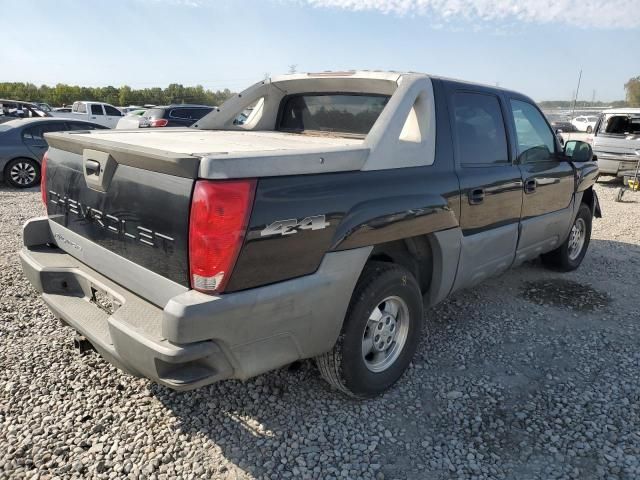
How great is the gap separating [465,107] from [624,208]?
7607mm

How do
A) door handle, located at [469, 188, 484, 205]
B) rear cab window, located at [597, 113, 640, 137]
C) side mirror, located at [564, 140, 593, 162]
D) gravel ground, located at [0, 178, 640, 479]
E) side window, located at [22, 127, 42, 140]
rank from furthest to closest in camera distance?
rear cab window, located at [597, 113, 640, 137], side window, located at [22, 127, 42, 140], side mirror, located at [564, 140, 593, 162], door handle, located at [469, 188, 484, 205], gravel ground, located at [0, 178, 640, 479]

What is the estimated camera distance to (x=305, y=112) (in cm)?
394

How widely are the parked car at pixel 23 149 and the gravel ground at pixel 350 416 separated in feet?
23.5

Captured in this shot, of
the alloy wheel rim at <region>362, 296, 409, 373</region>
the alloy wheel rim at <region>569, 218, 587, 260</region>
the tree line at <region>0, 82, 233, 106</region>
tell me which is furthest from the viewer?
the tree line at <region>0, 82, 233, 106</region>

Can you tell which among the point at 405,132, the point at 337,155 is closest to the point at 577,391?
the point at 405,132

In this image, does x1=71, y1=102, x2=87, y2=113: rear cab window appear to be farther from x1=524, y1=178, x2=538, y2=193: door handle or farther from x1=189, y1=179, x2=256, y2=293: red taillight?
x1=189, y1=179, x2=256, y2=293: red taillight

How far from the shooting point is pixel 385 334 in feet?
9.73

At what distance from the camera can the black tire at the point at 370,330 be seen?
264 cm

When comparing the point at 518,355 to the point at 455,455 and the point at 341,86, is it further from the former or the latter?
the point at 341,86

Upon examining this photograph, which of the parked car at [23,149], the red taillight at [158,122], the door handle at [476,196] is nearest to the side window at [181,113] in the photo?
the red taillight at [158,122]

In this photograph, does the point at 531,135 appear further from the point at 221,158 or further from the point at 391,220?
the point at 221,158

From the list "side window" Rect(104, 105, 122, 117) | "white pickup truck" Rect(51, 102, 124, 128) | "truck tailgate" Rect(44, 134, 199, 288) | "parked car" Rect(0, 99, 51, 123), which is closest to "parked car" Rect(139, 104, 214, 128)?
"parked car" Rect(0, 99, 51, 123)

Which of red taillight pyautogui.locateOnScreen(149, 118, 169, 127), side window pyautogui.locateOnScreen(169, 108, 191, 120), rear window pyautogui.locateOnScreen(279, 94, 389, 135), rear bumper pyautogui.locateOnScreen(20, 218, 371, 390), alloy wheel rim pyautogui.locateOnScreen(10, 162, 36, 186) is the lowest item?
alloy wheel rim pyautogui.locateOnScreen(10, 162, 36, 186)

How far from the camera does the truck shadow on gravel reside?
96.7 inches
